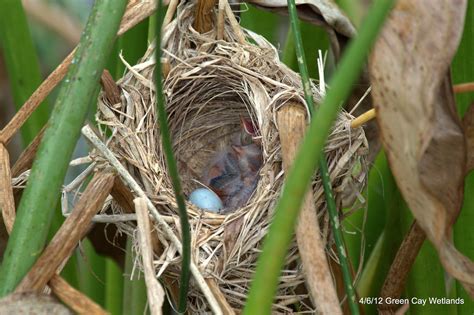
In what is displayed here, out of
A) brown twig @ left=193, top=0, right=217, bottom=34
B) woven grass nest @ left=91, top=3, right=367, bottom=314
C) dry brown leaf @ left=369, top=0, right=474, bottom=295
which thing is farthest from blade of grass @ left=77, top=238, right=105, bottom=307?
dry brown leaf @ left=369, top=0, right=474, bottom=295

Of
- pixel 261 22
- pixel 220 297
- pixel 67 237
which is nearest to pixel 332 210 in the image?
pixel 220 297

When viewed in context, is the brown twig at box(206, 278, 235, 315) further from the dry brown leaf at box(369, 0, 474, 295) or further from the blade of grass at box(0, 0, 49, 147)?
the blade of grass at box(0, 0, 49, 147)

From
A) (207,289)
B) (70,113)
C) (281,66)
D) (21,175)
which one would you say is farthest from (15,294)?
(281,66)

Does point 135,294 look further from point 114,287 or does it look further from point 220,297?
point 220,297

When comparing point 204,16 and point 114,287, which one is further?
point 114,287

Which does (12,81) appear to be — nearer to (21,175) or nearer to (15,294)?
(21,175)

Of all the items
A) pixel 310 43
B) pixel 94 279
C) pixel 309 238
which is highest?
pixel 310 43

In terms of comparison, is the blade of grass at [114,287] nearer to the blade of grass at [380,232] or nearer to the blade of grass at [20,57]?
the blade of grass at [20,57]

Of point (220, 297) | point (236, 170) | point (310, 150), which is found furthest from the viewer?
point (236, 170)
